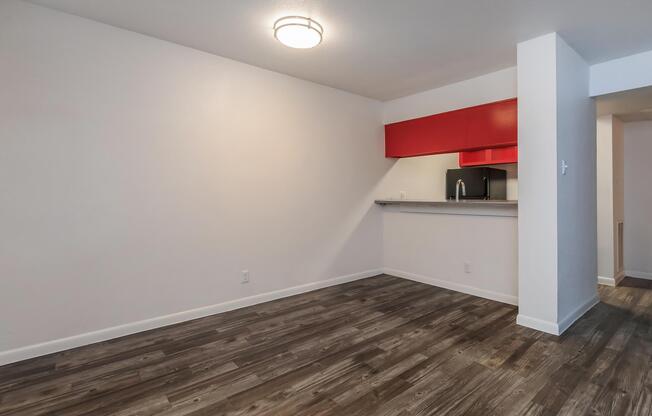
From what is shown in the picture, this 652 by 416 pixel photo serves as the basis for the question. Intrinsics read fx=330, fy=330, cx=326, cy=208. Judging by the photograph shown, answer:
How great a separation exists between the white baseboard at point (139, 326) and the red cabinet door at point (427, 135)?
212cm

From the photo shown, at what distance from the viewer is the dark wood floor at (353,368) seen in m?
1.89

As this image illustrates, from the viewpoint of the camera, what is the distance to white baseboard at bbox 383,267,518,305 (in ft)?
11.8

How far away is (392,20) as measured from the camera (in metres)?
2.56

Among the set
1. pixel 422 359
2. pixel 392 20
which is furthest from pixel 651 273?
pixel 392 20

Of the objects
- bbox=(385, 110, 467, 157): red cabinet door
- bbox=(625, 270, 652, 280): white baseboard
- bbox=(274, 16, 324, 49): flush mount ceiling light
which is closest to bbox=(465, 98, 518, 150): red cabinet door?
bbox=(385, 110, 467, 157): red cabinet door

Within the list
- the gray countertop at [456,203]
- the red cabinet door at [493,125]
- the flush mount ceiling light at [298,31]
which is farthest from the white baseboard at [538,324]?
the flush mount ceiling light at [298,31]

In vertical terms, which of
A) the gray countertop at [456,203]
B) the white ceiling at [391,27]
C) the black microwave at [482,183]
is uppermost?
the white ceiling at [391,27]

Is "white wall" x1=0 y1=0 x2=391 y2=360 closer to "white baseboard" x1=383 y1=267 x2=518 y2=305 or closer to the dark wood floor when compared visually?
the dark wood floor

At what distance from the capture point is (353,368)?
2277 millimetres

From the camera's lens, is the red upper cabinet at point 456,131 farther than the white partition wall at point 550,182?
Yes

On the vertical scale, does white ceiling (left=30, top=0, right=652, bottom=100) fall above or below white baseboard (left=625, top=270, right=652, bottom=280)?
above

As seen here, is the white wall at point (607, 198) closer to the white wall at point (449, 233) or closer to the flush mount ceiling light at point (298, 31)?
the white wall at point (449, 233)

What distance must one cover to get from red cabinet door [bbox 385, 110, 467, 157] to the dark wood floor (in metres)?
2.01

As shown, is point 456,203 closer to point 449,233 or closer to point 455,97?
point 449,233
